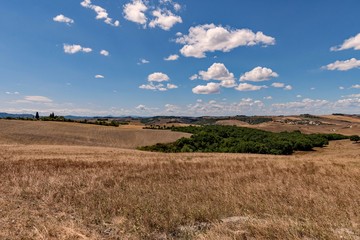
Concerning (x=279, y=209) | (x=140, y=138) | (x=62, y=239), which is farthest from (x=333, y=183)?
(x=140, y=138)

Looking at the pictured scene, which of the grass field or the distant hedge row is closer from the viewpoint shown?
the grass field

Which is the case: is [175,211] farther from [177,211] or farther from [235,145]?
[235,145]

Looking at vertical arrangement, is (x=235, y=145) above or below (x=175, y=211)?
below

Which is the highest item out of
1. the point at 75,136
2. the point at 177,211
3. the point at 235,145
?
the point at 177,211

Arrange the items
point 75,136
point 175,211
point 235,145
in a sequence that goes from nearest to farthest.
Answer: point 175,211 → point 75,136 → point 235,145

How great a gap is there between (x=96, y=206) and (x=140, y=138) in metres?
82.1

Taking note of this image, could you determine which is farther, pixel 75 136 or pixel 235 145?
pixel 235 145

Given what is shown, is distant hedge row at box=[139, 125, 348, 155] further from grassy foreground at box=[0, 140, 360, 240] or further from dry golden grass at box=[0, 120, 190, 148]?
grassy foreground at box=[0, 140, 360, 240]

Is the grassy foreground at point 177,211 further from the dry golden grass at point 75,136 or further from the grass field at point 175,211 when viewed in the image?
the dry golden grass at point 75,136

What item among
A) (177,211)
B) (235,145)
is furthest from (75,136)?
(177,211)

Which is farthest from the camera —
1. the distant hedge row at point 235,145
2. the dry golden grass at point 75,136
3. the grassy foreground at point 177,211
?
the distant hedge row at point 235,145

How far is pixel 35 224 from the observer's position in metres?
5.95

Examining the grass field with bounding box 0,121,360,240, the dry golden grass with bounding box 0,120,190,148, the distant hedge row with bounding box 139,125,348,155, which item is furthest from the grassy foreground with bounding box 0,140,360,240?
the distant hedge row with bounding box 139,125,348,155

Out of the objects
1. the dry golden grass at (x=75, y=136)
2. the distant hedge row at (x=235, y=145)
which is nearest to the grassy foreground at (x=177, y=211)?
the dry golden grass at (x=75, y=136)
